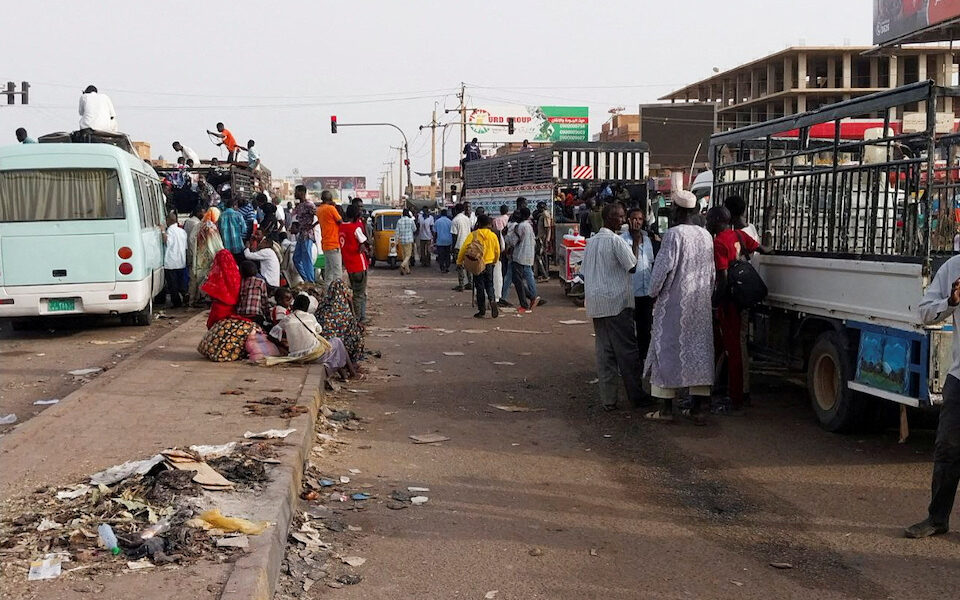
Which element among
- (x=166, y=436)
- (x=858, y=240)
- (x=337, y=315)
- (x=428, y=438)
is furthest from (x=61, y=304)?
(x=858, y=240)

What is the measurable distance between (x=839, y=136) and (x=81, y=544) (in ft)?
20.4

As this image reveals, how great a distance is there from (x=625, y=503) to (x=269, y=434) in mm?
2495

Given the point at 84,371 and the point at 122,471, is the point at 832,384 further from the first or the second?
the point at 84,371

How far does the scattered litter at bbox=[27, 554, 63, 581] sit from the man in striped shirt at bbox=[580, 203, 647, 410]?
5.37 m

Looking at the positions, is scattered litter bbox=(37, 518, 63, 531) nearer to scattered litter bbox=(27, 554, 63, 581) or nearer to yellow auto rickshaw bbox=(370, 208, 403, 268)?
scattered litter bbox=(27, 554, 63, 581)

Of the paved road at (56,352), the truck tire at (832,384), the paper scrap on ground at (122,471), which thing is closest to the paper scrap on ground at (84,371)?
the paved road at (56,352)

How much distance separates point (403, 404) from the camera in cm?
954

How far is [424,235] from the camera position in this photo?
1257 inches

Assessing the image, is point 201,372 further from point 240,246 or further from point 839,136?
point 240,246

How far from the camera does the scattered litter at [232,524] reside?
4.86 m

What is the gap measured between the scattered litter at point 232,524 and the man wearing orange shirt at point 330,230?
9.57 metres

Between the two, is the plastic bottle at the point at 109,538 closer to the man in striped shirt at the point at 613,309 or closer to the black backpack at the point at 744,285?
the man in striped shirt at the point at 613,309

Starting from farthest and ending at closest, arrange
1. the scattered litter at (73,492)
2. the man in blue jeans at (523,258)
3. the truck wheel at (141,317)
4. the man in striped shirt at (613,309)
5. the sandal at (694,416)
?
the man in blue jeans at (523,258) < the truck wheel at (141,317) < the man in striped shirt at (613,309) < the sandal at (694,416) < the scattered litter at (73,492)

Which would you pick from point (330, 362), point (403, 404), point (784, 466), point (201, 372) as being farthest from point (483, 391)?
point (784, 466)
